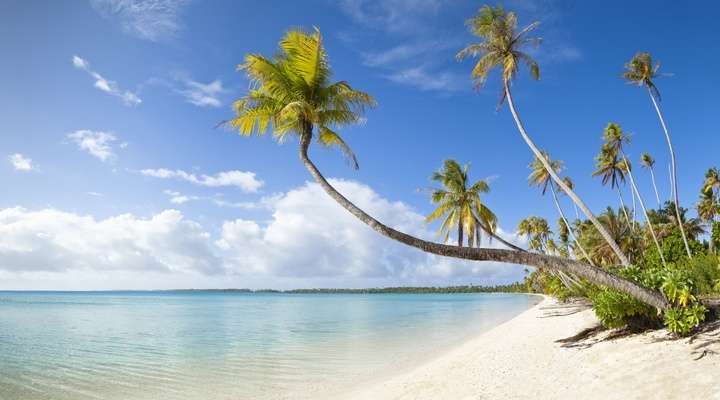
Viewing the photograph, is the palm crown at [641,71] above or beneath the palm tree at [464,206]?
above

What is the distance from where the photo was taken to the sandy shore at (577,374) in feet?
21.2

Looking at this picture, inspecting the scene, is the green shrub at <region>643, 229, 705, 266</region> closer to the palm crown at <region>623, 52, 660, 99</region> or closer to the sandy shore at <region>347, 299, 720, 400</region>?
the palm crown at <region>623, 52, 660, 99</region>

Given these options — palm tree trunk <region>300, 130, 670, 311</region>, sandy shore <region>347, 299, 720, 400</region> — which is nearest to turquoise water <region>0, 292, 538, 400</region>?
sandy shore <region>347, 299, 720, 400</region>

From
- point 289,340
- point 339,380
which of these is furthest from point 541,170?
point 339,380

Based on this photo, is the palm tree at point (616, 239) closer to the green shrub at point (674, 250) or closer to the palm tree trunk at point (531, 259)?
the green shrub at point (674, 250)

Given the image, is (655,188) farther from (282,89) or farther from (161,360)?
(161,360)

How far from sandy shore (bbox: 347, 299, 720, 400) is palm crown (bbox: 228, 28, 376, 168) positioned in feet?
19.3

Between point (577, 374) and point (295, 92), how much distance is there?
8781mm

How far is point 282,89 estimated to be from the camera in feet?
33.6

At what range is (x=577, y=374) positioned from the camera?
26.2 ft

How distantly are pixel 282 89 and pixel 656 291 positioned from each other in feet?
31.7

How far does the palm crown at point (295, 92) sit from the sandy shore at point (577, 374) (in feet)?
19.3

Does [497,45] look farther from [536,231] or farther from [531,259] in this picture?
[536,231]

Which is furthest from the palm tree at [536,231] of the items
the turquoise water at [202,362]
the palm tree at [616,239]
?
the turquoise water at [202,362]
